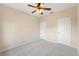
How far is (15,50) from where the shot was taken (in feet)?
5.98

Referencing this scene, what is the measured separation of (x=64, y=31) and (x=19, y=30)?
103 cm

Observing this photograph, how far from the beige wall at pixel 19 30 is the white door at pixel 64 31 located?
52 centimetres

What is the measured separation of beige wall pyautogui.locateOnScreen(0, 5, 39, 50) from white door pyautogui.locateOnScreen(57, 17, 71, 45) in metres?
0.52

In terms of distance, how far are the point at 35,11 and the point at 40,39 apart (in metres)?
0.62

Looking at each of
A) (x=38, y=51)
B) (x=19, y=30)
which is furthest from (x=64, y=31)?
(x=19, y=30)

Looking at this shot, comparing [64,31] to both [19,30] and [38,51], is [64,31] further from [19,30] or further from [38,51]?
[19,30]

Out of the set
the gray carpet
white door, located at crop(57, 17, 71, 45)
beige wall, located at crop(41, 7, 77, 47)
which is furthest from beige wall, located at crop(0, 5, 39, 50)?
white door, located at crop(57, 17, 71, 45)

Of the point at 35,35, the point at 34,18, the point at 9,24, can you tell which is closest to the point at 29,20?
the point at 34,18

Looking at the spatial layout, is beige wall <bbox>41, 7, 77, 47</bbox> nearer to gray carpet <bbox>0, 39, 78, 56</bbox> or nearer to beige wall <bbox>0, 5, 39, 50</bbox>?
gray carpet <bbox>0, 39, 78, 56</bbox>

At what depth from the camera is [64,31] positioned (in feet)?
5.30

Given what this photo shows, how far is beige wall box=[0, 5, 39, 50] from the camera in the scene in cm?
154

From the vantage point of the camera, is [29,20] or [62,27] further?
[62,27]

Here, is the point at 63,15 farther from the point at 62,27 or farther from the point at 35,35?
the point at 35,35

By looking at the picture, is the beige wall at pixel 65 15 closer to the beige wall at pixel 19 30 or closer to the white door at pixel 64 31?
the white door at pixel 64 31
